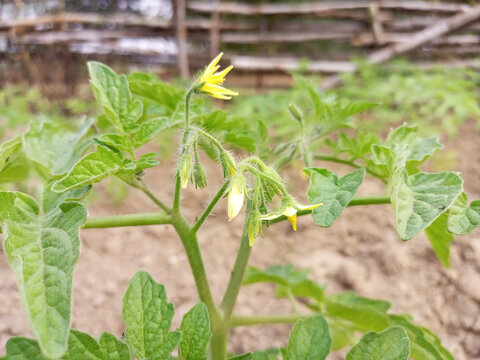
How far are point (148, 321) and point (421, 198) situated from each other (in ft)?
1.49

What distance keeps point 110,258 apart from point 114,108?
135cm

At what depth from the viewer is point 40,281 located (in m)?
0.58

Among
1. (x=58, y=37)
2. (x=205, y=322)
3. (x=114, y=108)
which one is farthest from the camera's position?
(x=58, y=37)

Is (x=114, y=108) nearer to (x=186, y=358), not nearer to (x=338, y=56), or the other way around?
(x=186, y=358)

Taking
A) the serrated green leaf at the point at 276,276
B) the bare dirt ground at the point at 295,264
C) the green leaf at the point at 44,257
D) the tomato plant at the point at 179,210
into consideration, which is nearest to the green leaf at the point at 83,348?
the tomato plant at the point at 179,210

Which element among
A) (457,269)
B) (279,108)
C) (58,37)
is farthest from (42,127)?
(58,37)

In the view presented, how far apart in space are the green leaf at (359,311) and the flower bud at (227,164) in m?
0.49

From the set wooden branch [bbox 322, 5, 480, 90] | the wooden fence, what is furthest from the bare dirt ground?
the wooden fence

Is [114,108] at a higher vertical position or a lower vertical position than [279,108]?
higher

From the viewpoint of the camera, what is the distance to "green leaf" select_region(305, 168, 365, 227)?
0.68 meters

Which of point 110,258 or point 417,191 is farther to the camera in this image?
point 110,258

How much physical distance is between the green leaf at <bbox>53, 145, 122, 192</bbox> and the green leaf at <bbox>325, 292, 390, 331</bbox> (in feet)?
2.05

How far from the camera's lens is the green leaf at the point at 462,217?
0.69 metres

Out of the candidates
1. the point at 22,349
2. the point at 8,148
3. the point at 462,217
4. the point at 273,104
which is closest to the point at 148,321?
the point at 22,349
